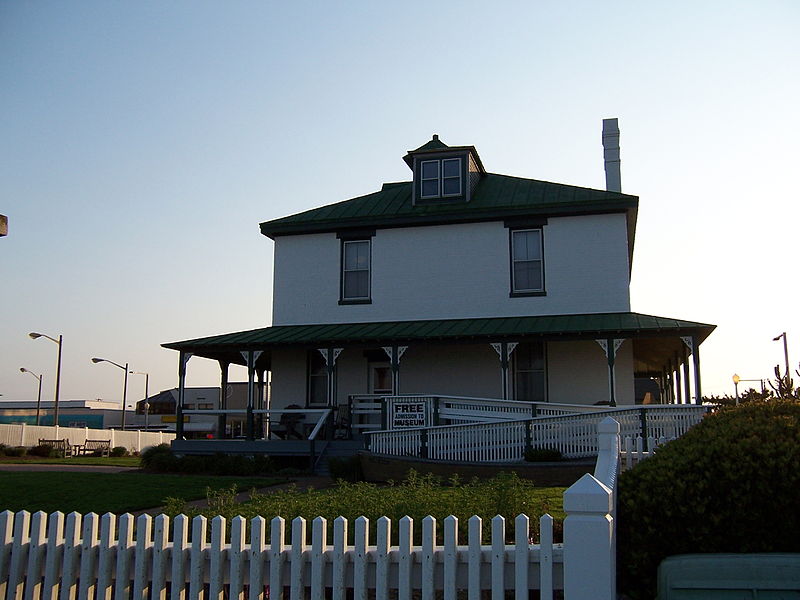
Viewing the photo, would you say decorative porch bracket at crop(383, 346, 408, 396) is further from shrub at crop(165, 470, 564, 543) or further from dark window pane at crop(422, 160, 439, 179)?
shrub at crop(165, 470, 564, 543)

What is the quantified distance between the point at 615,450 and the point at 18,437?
3706 cm

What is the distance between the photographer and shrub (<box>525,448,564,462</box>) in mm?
→ 16797

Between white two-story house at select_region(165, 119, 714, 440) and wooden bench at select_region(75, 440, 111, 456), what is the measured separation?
13961mm

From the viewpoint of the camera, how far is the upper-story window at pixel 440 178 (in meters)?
26.8

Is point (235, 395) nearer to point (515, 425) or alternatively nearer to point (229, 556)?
point (515, 425)

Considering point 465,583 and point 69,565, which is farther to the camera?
point 69,565

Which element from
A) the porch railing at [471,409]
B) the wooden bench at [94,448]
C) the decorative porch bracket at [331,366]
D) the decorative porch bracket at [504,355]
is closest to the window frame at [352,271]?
the decorative porch bracket at [331,366]

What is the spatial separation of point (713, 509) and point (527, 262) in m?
18.4

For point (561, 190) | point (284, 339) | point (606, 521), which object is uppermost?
point (561, 190)

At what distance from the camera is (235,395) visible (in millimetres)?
53750

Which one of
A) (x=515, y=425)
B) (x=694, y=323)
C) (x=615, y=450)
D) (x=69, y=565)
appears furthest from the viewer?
(x=694, y=323)

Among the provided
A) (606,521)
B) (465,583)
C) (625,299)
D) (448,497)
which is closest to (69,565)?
(465,583)

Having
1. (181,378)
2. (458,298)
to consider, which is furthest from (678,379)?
(181,378)

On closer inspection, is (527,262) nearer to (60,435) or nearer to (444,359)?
(444,359)
